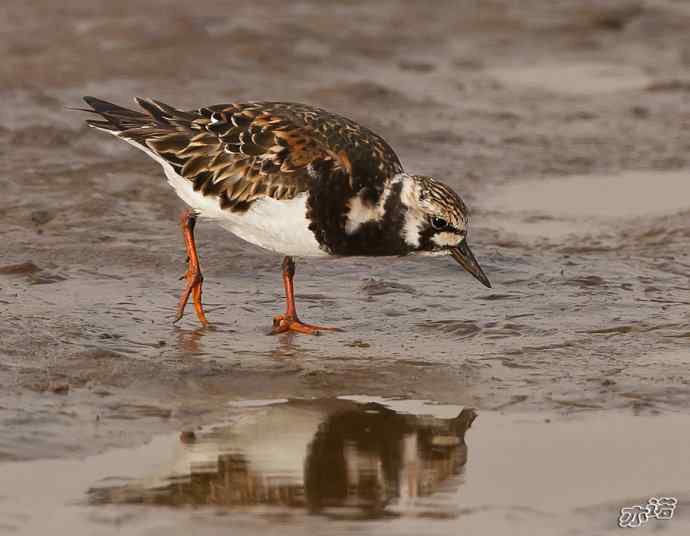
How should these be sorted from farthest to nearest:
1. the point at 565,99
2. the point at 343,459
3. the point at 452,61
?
the point at 452,61 → the point at 565,99 → the point at 343,459

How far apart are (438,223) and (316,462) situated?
2002 mm

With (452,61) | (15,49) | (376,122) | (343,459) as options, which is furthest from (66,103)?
(343,459)

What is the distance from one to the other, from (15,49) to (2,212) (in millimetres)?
4544

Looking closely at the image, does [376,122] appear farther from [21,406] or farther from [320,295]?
[21,406]

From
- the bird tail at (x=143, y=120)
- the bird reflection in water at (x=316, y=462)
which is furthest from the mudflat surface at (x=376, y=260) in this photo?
the bird tail at (x=143, y=120)

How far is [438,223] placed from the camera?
310 inches

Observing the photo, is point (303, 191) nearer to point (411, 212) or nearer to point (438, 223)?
point (411, 212)

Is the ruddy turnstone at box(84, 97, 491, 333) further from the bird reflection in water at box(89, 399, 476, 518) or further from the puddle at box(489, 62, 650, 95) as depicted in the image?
the puddle at box(489, 62, 650, 95)

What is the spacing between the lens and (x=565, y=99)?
1430cm

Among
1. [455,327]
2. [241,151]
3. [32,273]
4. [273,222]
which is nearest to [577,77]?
[455,327]

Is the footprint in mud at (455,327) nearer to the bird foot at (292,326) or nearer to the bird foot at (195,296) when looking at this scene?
the bird foot at (292,326)

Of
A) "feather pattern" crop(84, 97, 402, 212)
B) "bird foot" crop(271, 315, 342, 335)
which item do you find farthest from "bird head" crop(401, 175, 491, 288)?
"bird foot" crop(271, 315, 342, 335)

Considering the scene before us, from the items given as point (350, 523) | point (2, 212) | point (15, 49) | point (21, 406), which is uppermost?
point (15, 49)

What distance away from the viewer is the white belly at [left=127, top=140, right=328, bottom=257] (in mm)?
7914
